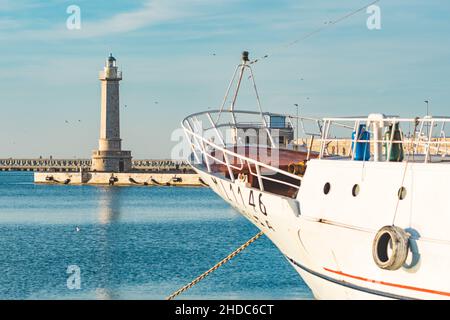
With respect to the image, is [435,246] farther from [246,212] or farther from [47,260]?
[47,260]

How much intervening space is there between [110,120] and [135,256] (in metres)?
88.2

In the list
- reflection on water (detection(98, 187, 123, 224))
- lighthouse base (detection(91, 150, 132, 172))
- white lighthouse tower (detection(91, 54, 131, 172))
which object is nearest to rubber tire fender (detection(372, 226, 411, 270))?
reflection on water (detection(98, 187, 123, 224))

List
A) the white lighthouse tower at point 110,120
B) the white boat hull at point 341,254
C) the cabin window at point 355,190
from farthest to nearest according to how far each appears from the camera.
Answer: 1. the white lighthouse tower at point 110,120
2. the cabin window at point 355,190
3. the white boat hull at point 341,254

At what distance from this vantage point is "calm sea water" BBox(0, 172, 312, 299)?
1281 inches

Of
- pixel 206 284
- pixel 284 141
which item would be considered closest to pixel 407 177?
pixel 284 141

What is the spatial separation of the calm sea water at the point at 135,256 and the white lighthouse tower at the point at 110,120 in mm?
46848

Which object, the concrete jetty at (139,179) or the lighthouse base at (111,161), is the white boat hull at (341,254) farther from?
the lighthouse base at (111,161)

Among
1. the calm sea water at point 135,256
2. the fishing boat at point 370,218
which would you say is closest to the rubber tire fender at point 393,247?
the fishing boat at point 370,218

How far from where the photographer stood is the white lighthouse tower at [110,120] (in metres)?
131

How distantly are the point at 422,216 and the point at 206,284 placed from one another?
1619 cm

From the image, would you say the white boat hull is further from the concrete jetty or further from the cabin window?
the concrete jetty

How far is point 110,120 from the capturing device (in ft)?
431

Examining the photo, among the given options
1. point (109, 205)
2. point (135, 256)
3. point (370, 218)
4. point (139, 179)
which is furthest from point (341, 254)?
point (139, 179)
